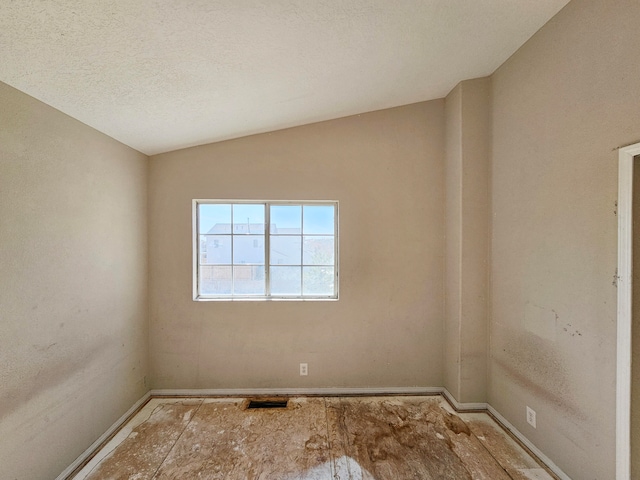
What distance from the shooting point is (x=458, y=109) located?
249cm

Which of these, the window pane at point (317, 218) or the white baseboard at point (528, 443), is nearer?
the white baseboard at point (528, 443)

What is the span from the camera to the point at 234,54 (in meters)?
1.54

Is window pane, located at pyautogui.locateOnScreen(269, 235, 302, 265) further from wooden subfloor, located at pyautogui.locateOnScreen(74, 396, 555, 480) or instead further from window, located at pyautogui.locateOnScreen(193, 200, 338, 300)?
wooden subfloor, located at pyautogui.locateOnScreen(74, 396, 555, 480)

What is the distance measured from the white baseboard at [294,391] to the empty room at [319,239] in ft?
0.07

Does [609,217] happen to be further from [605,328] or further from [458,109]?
[458,109]

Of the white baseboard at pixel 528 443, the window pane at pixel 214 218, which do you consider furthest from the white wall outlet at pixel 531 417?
the window pane at pixel 214 218

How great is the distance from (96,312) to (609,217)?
3.38m

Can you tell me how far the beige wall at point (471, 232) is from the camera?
246 centimetres

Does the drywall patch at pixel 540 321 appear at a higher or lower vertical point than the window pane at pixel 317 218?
lower

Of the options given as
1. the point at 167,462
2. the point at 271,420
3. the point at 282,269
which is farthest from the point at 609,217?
the point at 167,462

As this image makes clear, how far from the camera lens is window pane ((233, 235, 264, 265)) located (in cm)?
284

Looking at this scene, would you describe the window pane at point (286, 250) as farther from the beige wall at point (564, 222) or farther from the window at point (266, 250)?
the beige wall at point (564, 222)

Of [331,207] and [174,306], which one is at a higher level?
[331,207]

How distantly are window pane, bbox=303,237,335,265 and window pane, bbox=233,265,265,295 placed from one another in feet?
1.62
